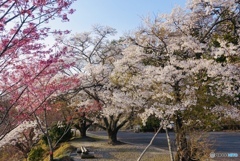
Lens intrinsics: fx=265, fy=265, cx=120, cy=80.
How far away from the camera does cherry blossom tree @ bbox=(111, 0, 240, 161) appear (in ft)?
24.1

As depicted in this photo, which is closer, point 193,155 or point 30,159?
point 193,155

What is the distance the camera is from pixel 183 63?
7.46m

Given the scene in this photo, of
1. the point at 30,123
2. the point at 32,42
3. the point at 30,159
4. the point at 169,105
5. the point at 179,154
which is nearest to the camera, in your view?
the point at 32,42

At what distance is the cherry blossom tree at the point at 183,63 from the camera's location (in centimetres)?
736

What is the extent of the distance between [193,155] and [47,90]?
4758mm

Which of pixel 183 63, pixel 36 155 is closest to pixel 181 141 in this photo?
pixel 183 63

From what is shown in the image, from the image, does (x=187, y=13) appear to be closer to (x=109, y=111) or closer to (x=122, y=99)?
(x=122, y=99)

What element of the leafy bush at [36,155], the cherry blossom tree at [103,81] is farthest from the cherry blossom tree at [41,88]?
the leafy bush at [36,155]

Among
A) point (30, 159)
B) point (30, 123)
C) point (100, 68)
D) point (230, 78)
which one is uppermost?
point (100, 68)

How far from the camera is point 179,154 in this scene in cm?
827

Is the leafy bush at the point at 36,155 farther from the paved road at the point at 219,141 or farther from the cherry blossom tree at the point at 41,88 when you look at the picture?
the cherry blossom tree at the point at 41,88

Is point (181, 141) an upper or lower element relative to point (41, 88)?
lower

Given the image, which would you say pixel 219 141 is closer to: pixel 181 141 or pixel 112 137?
pixel 112 137

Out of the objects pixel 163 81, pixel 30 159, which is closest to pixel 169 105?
pixel 163 81
